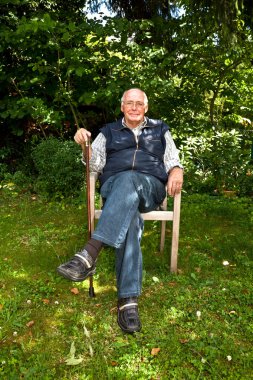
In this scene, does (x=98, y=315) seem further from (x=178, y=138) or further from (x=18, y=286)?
(x=178, y=138)

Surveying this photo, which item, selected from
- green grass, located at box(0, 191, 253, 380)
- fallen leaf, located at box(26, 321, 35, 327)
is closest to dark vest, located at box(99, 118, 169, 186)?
green grass, located at box(0, 191, 253, 380)

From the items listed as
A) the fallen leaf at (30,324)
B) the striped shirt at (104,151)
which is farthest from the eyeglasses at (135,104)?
the fallen leaf at (30,324)

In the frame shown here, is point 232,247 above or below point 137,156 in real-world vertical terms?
below

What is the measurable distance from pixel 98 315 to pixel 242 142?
4.35 m

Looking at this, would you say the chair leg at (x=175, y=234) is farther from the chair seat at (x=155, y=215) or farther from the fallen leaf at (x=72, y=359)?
the fallen leaf at (x=72, y=359)

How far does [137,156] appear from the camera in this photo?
9.24ft

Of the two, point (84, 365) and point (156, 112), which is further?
point (156, 112)

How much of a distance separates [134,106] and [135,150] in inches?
13.7

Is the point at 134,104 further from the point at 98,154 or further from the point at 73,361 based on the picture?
the point at 73,361

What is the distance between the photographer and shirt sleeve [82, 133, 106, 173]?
115 inches

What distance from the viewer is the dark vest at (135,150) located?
2.81m

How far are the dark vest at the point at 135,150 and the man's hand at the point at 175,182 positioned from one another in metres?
0.19

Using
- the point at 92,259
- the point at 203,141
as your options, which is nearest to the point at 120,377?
the point at 92,259

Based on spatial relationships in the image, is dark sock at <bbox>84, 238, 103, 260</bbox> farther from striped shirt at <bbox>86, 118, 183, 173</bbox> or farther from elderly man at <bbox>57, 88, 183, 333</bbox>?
striped shirt at <bbox>86, 118, 183, 173</bbox>
